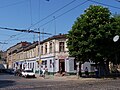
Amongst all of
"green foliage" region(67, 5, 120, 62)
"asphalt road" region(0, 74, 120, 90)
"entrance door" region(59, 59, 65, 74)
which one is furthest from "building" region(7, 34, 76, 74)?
"asphalt road" region(0, 74, 120, 90)

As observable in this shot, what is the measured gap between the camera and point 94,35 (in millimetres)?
40344

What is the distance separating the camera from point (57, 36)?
186ft

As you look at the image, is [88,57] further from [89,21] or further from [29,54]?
[29,54]

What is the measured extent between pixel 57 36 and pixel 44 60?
27.4 feet

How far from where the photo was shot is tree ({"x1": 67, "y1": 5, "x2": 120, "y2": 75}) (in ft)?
131

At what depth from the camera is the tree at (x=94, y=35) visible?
39906mm

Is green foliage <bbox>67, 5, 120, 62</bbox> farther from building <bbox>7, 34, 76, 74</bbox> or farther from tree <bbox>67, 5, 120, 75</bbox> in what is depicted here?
building <bbox>7, 34, 76, 74</bbox>

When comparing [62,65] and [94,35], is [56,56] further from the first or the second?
[94,35]

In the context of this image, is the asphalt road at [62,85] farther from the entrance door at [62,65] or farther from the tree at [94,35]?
the entrance door at [62,65]

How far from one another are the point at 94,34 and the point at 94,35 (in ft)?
0.49

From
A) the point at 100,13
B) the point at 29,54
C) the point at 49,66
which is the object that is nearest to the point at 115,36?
the point at 100,13

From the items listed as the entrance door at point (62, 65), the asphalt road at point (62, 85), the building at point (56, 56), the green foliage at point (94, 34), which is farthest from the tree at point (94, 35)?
the entrance door at point (62, 65)

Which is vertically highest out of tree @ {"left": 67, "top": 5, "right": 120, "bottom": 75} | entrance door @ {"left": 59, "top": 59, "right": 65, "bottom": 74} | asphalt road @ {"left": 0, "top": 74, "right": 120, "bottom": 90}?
tree @ {"left": 67, "top": 5, "right": 120, "bottom": 75}

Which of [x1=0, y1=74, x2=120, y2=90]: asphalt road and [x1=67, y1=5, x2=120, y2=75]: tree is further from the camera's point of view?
[x1=67, y1=5, x2=120, y2=75]: tree
